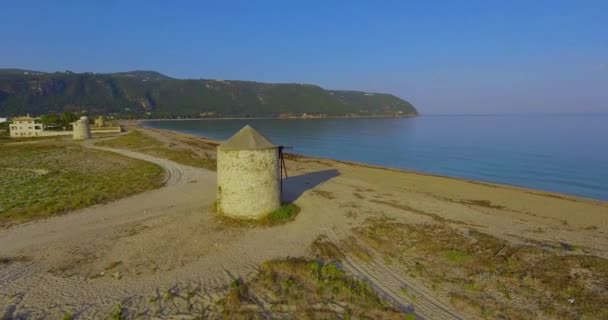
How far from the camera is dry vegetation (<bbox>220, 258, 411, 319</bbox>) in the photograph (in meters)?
7.93

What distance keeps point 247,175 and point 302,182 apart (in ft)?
31.7

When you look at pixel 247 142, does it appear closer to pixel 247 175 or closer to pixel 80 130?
pixel 247 175

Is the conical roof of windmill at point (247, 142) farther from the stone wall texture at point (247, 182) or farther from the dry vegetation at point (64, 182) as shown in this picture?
the dry vegetation at point (64, 182)

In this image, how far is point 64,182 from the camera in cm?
2184

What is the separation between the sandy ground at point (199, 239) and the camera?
862cm

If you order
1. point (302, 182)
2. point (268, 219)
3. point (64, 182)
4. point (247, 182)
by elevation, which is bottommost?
point (64, 182)

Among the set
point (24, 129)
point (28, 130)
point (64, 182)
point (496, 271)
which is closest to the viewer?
point (496, 271)

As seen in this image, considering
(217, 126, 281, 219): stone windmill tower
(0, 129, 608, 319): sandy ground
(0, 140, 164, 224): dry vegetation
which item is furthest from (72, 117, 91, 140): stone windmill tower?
(217, 126, 281, 219): stone windmill tower

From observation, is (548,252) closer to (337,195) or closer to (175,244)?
(337,195)

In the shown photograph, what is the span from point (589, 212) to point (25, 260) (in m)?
23.0

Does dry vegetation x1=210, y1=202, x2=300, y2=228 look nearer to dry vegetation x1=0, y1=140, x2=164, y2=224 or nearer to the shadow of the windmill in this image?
the shadow of the windmill

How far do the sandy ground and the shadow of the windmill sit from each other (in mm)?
184

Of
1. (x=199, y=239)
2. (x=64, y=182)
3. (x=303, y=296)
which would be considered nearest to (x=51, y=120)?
(x=64, y=182)

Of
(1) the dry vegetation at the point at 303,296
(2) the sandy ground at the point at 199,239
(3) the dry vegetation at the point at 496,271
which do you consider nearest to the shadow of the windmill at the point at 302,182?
(2) the sandy ground at the point at 199,239
